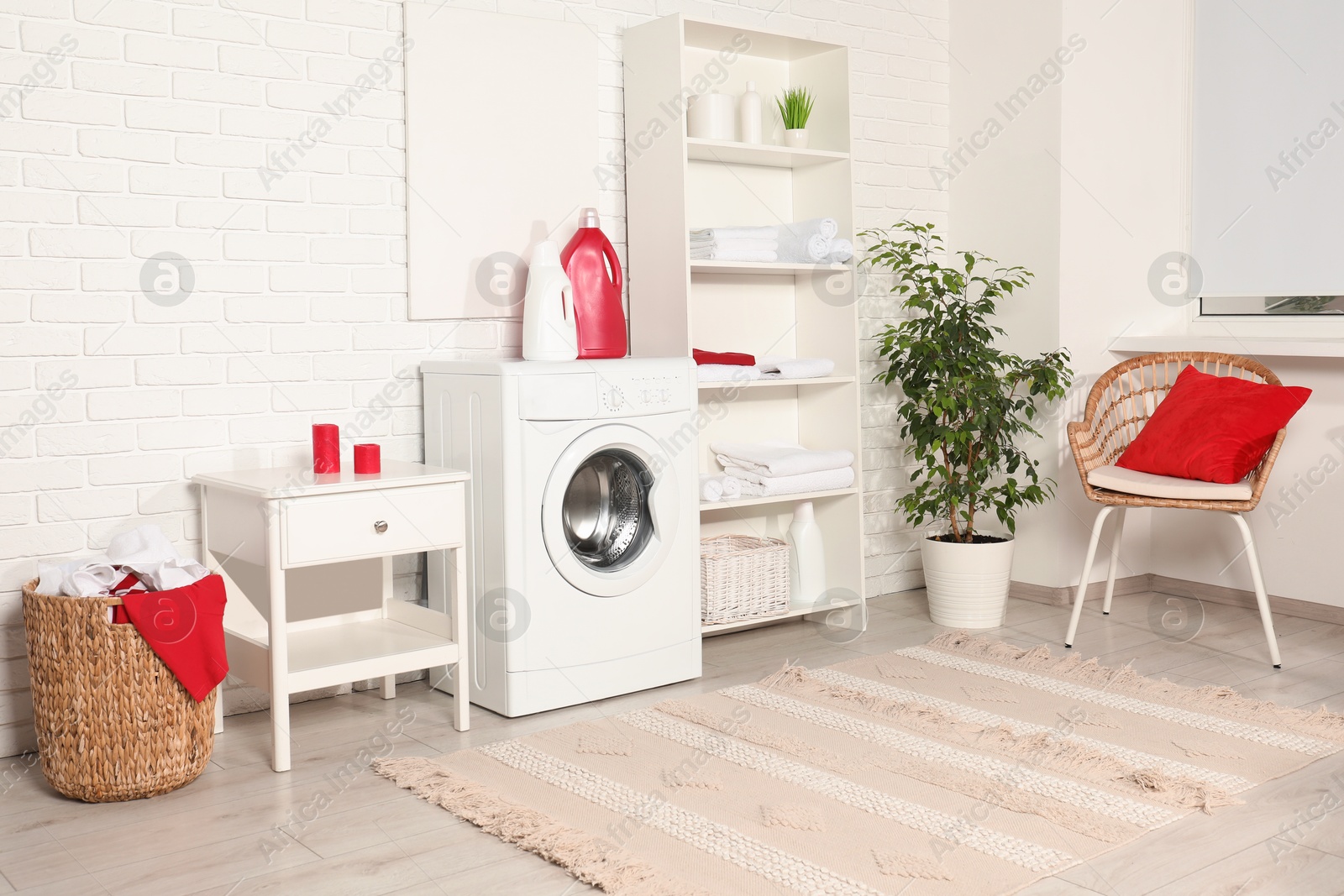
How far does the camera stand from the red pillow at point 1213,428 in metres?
3.15

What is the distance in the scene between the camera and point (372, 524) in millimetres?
2531

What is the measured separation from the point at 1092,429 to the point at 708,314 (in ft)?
4.13

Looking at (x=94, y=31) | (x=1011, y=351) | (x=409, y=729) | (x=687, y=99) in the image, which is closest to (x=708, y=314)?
(x=687, y=99)

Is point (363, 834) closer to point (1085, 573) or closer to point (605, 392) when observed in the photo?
point (605, 392)

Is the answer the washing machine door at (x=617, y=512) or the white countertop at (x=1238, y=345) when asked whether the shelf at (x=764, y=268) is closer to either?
the washing machine door at (x=617, y=512)

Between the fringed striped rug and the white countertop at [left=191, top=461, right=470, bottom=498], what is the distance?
59 centimetres

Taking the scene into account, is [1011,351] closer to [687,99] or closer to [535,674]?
[687,99]

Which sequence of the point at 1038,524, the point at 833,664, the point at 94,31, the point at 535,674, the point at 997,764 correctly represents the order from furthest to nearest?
1. the point at 1038,524
2. the point at 833,664
3. the point at 535,674
4. the point at 94,31
5. the point at 997,764

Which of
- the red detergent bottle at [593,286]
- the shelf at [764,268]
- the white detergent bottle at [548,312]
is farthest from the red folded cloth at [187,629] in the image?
the shelf at [764,268]

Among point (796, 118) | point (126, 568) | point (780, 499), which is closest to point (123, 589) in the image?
point (126, 568)

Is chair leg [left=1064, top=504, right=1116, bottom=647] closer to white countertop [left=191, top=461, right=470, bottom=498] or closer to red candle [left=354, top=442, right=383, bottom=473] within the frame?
white countertop [left=191, top=461, right=470, bottom=498]

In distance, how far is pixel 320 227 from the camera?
293 centimetres

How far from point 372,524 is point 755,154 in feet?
5.50

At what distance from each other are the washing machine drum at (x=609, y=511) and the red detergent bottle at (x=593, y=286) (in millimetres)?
339
